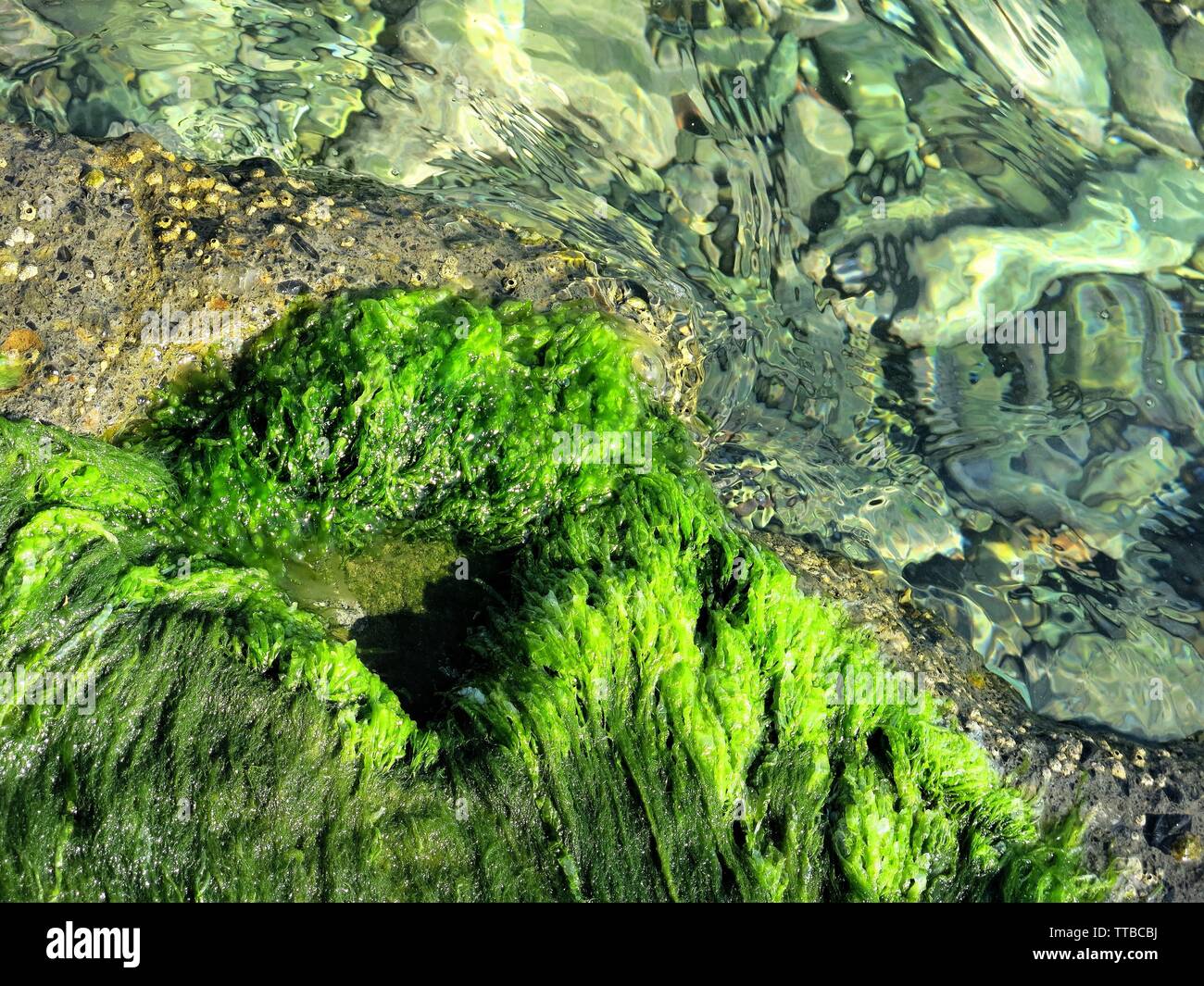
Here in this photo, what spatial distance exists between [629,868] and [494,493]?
1419mm

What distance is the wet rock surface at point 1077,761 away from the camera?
11.1ft

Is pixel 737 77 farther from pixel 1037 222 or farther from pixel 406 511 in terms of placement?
pixel 406 511

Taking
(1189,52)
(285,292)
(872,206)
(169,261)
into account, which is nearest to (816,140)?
(872,206)

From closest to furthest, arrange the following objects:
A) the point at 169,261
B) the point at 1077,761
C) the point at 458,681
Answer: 1. the point at 458,681
2. the point at 169,261
3. the point at 1077,761

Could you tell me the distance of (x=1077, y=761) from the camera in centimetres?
354

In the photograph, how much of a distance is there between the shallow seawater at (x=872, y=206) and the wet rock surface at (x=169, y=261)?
0.51 m

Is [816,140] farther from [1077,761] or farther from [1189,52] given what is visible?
[1077,761]

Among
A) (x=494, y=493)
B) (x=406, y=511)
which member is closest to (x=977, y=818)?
(x=494, y=493)

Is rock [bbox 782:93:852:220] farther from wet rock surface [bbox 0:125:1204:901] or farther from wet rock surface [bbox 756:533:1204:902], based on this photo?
wet rock surface [bbox 756:533:1204:902]

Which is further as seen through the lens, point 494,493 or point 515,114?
point 515,114

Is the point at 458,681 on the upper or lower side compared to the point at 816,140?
lower

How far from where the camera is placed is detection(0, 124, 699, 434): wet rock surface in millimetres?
3152

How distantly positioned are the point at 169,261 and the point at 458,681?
189cm

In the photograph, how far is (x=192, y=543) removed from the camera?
10.6 ft
